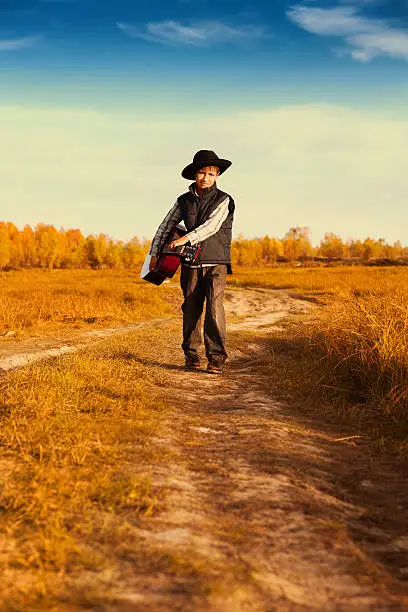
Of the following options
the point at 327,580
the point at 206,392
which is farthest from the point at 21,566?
the point at 206,392

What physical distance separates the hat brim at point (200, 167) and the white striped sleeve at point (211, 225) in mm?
398

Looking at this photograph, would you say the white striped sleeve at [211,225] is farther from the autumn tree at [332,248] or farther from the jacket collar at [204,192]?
the autumn tree at [332,248]

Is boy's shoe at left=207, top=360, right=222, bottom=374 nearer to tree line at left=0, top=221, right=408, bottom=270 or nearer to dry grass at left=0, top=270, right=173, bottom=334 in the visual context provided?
dry grass at left=0, top=270, right=173, bottom=334

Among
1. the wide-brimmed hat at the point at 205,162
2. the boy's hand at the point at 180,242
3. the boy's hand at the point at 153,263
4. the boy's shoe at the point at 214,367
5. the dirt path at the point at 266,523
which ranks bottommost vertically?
the dirt path at the point at 266,523

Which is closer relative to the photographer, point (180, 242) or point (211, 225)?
point (180, 242)

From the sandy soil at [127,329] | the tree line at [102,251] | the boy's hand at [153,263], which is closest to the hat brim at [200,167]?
the boy's hand at [153,263]

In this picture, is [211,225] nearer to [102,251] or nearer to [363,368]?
[363,368]

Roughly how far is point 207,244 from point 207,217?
34 cm

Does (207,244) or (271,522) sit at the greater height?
(207,244)

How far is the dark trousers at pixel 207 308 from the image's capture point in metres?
7.59

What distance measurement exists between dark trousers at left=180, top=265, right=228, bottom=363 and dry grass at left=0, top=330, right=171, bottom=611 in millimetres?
1653

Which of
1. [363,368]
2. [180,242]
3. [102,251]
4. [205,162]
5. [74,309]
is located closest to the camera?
[363,368]

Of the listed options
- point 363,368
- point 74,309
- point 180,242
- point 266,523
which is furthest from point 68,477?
point 74,309

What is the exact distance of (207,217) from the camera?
7523 mm
